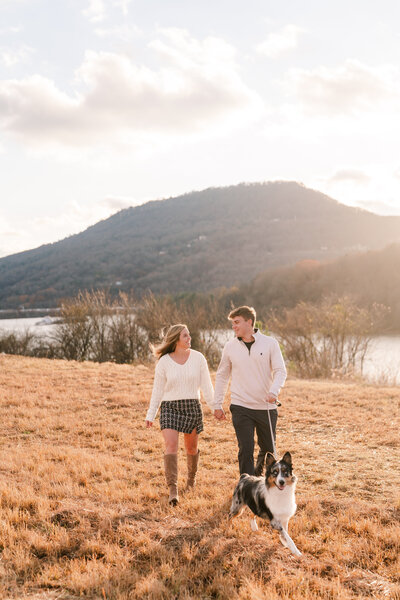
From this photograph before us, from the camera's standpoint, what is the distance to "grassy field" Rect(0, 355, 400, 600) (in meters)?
3.67

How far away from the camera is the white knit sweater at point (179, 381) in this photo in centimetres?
538

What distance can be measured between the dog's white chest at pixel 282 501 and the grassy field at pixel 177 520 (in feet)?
1.29

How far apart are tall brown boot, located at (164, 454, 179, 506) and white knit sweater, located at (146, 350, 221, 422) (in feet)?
1.73

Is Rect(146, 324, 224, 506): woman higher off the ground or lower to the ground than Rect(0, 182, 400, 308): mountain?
lower

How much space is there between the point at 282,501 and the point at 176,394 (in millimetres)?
1741

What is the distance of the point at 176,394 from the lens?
17.6 feet

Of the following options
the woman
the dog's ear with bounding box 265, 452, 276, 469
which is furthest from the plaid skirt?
the dog's ear with bounding box 265, 452, 276, 469

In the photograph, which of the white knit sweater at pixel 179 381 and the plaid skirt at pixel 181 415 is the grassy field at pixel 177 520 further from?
the white knit sweater at pixel 179 381

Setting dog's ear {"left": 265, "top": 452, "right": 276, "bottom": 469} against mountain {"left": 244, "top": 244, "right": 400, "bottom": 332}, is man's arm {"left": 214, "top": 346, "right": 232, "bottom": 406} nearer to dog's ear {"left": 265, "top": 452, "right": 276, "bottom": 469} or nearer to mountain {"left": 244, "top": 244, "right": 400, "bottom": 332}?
dog's ear {"left": 265, "top": 452, "right": 276, "bottom": 469}

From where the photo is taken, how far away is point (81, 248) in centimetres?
10275

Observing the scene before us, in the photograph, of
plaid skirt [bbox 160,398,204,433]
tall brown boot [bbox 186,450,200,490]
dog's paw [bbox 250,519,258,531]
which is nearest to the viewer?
dog's paw [bbox 250,519,258,531]

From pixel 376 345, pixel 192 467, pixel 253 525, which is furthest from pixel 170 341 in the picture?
pixel 376 345

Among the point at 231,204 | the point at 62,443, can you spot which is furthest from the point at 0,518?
the point at 231,204

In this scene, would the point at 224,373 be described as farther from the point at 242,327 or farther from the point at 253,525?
the point at 253,525
